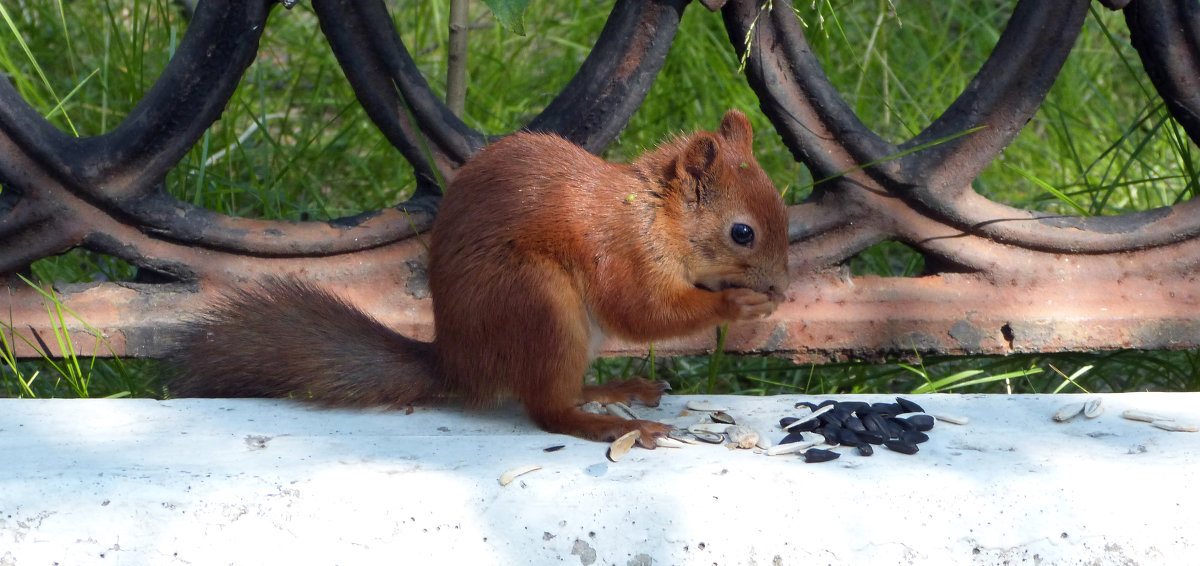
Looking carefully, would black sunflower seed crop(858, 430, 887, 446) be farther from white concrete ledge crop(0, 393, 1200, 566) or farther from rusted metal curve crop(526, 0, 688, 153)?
rusted metal curve crop(526, 0, 688, 153)

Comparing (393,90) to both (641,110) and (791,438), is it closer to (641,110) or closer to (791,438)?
(791,438)

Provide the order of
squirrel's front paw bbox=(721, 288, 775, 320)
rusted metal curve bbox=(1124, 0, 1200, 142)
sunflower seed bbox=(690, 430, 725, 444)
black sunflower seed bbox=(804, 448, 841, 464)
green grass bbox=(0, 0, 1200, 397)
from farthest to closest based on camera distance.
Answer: green grass bbox=(0, 0, 1200, 397)
rusted metal curve bbox=(1124, 0, 1200, 142)
squirrel's front paw bbox=(721, 288, 775, 320)
sunflower seed bbox=(690, 430, 725, 444)
black sunflower seed bbox=(804, 448, 841, 464)

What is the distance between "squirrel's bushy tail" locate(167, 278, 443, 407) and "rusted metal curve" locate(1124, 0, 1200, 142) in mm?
1250

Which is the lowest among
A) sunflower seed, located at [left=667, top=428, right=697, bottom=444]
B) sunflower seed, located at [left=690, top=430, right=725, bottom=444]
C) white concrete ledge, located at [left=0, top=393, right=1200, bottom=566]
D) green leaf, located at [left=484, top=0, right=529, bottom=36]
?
white concrete ledge, located at [left=0, top=393, right=1200, bottom=566]

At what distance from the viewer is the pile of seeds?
1.61 m

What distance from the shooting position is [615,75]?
195 centimetres

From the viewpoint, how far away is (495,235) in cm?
171

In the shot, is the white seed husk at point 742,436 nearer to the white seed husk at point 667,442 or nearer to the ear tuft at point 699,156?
the white seed husk at point 667,442

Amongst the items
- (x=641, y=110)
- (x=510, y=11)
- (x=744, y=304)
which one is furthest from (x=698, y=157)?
(x=641, y=110)

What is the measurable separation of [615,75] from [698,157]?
0.24 m

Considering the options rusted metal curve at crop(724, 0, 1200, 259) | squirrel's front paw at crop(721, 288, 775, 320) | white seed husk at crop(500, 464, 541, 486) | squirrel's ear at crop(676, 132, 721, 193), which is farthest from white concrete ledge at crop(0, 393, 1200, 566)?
rusted metal curve at crop(724, 0, 1200, 259)

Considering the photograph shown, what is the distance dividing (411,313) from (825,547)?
917 mm

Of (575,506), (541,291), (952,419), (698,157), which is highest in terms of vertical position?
(698,157)

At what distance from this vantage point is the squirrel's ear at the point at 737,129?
1.88 meters
